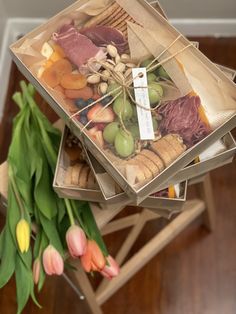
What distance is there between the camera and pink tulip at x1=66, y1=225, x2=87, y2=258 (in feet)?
3.02

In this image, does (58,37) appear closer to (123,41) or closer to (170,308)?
(123,41)

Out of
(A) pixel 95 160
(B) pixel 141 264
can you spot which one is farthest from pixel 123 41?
(B) pixel 141 264

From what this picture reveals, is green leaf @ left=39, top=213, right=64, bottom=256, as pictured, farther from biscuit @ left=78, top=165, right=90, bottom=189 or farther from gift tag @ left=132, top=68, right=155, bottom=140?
gift tag @ left=132, top=68, right=155, bottom=140

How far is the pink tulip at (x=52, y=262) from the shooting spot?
94 cm

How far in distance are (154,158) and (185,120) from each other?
0.25 ft

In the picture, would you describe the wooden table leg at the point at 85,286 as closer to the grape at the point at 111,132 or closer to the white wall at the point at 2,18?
the grape at the point at 111,132

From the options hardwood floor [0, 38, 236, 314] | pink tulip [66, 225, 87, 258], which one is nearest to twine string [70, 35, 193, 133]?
pink tulip [66, 225, 87, 258]

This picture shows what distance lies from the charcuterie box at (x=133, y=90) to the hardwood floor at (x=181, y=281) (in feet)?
2.17

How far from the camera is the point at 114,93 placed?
0.83 meters

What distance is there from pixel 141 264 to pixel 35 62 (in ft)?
2.29

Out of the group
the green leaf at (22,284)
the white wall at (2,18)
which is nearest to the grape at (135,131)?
the green leaf at (22,284)

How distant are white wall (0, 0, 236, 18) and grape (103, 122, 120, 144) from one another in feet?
3.04

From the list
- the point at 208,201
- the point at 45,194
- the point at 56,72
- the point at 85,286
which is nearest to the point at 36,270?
the point at 45,194

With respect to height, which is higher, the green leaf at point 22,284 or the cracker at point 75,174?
the cracker at point 75,174
